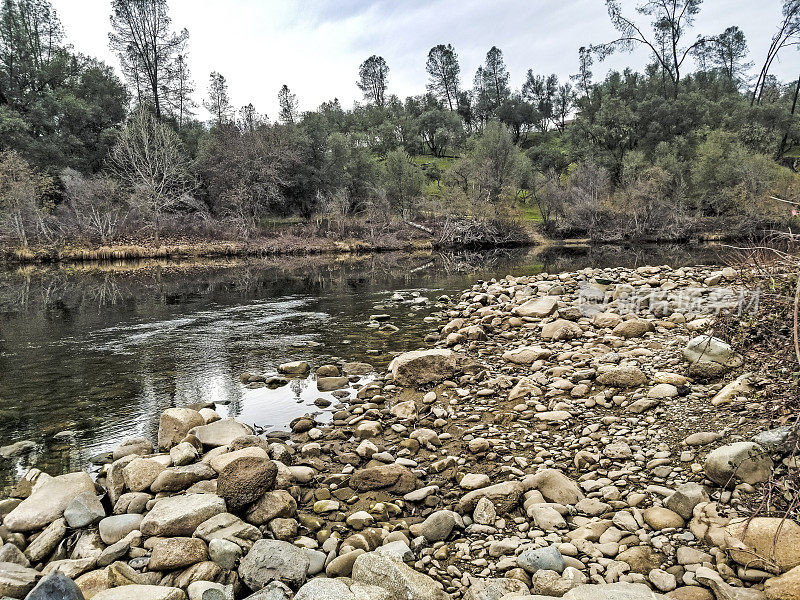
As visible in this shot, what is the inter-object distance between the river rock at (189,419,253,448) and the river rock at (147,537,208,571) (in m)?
1.88

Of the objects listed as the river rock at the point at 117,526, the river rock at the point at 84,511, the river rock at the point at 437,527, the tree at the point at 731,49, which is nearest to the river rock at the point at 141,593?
the river rock at the point at 117,526

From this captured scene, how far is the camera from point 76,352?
403 inches

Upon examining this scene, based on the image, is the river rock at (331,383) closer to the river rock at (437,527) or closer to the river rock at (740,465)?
the river rock at (437,527)

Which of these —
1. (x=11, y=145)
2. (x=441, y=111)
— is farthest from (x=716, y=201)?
(x=11, y=145)

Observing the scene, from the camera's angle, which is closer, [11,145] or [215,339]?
[215,339]

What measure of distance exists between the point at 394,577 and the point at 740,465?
9.05 ft

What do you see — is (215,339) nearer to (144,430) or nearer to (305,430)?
(144,430)

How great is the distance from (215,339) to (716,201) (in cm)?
4132

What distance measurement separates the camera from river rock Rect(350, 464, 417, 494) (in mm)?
4691

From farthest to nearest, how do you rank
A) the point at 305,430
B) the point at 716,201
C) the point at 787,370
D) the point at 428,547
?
1. the point at 716,201
2. the point at 305,430
3. the point at 787,370
4. the point at 428,547

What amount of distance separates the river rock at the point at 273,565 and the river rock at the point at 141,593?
46 cm

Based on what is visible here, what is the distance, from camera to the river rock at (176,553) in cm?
358

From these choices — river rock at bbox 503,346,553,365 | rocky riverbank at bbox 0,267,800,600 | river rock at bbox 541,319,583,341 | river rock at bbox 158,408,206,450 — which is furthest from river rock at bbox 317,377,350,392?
river rock at bbox 541,319,583,341

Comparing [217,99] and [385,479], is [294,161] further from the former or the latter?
[385,479]
